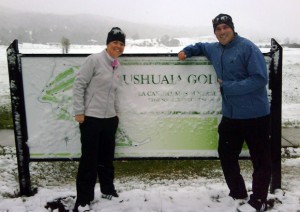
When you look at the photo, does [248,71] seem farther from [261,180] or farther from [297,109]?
[297,109]

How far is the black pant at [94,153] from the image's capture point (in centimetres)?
367

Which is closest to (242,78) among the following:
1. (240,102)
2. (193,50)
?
(240,102)

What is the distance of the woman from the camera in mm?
3551

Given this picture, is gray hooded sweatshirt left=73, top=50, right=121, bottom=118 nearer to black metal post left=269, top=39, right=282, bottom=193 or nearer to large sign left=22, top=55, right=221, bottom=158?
large sign left=22, top=55, right=221, bottom=158

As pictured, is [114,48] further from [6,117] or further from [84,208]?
[6,117]

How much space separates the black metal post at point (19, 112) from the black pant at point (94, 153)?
77cm

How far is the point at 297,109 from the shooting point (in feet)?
33.0

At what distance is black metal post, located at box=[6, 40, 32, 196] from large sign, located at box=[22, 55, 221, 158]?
0.06m

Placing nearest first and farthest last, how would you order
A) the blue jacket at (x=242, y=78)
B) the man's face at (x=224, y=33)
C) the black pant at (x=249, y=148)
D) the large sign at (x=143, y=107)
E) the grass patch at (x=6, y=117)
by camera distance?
the blue jacket at (x=242, y=78), the man's face at (x=224, y=33), the black pant at (x=249, y=148), the large sign at (x=143, y=107), the grass patch at (x=6, y=117)

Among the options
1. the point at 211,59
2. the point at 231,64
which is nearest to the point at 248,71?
the point at 231,64

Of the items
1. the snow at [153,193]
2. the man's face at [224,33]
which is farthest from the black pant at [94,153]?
the man's face at [224,33]

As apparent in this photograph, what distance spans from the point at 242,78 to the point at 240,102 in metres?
0.23

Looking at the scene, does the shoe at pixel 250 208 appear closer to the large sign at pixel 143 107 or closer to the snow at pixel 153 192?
the snow at pixel 153 192

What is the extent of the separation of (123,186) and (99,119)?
4.10 feet
